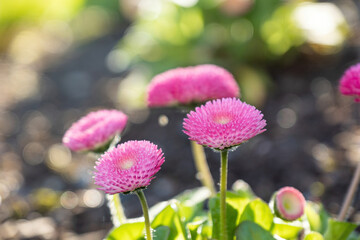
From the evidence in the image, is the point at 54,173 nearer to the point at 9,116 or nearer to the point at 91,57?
the point at 9,116

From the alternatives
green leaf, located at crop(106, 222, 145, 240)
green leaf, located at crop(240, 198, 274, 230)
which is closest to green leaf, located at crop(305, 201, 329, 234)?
green leaf, located at crop(240, 198, 274, 230)

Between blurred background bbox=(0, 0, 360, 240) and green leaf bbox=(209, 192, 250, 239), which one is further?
blurred background bbox=(0, 0, 360, 240)

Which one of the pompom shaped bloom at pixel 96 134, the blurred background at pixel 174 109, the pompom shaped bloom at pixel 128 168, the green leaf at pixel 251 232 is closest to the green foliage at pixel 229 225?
the green leaf at pixel 251 232

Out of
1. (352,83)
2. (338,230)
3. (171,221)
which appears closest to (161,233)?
(171,221)

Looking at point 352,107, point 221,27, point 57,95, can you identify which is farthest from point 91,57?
point 352,107

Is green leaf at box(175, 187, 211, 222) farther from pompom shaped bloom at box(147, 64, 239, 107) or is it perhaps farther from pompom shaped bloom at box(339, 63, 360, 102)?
pompom shaped bloom at box(339, 63, 360, 102)

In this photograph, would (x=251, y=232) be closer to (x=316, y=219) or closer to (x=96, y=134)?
(x=316, y=219)
